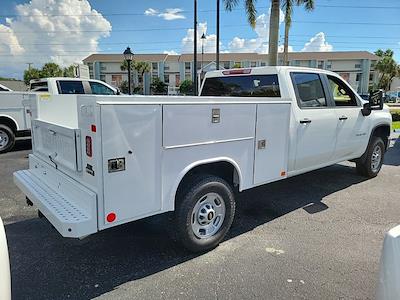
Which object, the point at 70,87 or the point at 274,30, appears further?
the point at 274,30

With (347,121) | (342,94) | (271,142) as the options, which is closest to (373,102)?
(342,94)

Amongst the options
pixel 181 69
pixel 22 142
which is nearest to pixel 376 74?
pixel 181 69

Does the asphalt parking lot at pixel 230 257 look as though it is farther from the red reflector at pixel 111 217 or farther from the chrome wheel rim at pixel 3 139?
the chrome wheel rim at pixel 3 139

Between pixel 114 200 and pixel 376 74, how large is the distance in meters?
77.3

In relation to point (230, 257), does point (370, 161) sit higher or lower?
higher

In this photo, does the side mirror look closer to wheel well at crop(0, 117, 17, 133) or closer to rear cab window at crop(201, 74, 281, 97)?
rear cab window at crop(201, 74, 281, 97)

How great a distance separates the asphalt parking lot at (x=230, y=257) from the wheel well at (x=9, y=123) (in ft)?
14.8

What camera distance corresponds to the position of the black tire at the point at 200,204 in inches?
128

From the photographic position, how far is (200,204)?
3.46 m

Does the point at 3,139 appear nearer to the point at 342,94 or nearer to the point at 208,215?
the point at 208,215

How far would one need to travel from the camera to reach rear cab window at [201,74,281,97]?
460cm

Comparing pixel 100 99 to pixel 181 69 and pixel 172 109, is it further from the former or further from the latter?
pixel 181 69

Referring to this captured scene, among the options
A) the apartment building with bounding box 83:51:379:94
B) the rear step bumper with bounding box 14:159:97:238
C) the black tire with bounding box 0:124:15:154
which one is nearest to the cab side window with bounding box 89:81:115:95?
the black tire with bounding box 0:124:15:154

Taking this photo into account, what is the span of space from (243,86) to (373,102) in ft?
8.35
